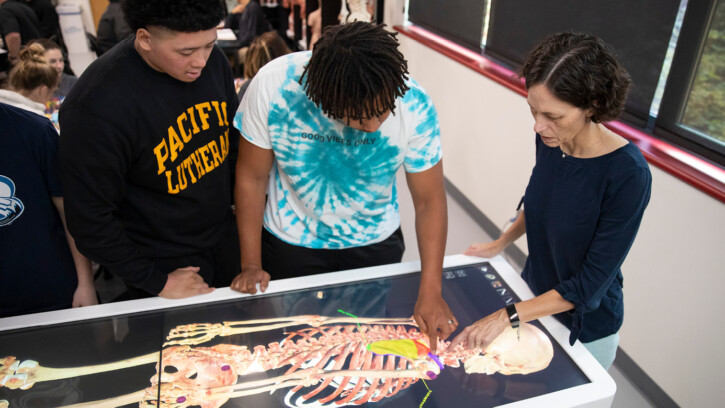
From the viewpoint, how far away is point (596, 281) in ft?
3.45

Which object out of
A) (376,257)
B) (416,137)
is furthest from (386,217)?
(416,137)

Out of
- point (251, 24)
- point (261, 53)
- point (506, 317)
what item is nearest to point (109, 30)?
point (251, 24)

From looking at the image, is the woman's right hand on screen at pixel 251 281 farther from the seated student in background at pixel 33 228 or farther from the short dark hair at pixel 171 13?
the short dark hair at pixel 171 13

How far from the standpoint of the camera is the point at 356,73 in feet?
3.15

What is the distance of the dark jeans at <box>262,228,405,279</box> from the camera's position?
4.43 feet

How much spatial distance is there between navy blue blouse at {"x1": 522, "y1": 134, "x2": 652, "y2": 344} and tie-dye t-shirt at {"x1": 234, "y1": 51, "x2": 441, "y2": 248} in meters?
0.28

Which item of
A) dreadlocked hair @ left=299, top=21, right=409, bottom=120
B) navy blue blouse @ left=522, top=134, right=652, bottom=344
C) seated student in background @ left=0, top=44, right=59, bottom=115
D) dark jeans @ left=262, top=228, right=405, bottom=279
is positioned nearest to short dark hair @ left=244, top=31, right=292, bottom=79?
seated student in background @ left=0, top=44, right=59, bottom=115

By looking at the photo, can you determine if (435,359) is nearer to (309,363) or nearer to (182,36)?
(309,363)

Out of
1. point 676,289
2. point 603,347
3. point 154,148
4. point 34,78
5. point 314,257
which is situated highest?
point 154,148

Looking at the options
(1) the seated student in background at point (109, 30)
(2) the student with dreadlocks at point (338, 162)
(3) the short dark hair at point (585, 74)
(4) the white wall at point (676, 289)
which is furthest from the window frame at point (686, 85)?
(1) the seated student in background at point (109, 30)

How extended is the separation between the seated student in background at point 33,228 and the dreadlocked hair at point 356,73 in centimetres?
63

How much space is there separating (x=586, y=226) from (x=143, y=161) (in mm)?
971

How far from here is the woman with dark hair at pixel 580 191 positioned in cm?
97

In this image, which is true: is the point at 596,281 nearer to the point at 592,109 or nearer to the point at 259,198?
the point at 592,109
